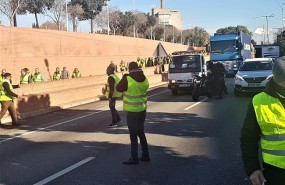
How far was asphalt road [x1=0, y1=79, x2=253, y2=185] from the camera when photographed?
6.43 meters

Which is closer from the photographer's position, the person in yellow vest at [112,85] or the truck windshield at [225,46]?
the person in yellow vest at [112,85]

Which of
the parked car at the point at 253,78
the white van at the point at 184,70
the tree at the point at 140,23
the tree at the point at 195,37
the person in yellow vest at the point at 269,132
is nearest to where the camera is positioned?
the person in yellow vest at the point at 269,132

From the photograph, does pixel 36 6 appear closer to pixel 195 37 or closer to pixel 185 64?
pixel 185 64

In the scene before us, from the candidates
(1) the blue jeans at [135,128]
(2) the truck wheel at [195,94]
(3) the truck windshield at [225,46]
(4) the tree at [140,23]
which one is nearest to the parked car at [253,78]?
(2) the truck wheel at [195,94]

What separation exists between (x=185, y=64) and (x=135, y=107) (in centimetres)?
1373

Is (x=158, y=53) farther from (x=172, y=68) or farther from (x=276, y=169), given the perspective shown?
(x=276, y=169)

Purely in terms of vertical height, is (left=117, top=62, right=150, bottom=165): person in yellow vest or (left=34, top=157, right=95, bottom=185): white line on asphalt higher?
(left=117, top=62, right=150, bottom=165): person in yellow vest

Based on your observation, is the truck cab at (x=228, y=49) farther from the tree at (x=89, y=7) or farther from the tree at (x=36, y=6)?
the tree at (x=89, y=7)

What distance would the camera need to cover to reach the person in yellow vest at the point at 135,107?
24.1 ft

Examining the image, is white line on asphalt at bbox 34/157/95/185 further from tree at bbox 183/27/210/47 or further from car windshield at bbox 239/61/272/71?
tree at bbox 183/27/210/47

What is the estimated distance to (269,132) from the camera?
3062 millimetres

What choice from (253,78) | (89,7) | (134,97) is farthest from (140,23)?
(134,97)

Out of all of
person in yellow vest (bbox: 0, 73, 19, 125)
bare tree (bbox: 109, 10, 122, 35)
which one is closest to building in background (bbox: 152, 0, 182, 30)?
bare tree (bbox: 109, 10, 122, 35)

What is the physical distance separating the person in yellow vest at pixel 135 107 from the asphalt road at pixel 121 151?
0.83 ft
